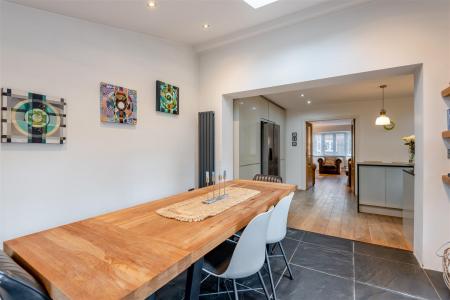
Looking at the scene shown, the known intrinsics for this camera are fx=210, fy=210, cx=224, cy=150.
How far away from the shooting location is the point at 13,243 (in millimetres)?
1061

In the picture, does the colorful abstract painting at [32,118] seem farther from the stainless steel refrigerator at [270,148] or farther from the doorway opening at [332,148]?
the doorway opening at [332,148]

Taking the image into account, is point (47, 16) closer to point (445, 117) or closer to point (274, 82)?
point (274, 82)

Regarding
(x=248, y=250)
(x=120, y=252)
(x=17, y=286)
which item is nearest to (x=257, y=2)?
(x=248, y=250)

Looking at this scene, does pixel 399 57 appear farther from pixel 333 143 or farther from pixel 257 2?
pixel 333 143

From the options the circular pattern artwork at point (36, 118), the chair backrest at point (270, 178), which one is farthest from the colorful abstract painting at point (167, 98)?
the chair backrest at point (270, 178)

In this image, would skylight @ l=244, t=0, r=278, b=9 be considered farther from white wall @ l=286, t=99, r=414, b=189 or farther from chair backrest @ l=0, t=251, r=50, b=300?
white wall @ l=286, t=99, r=414, b=189

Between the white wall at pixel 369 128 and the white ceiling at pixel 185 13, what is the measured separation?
3911 mm

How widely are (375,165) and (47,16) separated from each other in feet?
17.3

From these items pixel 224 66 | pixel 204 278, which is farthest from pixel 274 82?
pixel 204 278

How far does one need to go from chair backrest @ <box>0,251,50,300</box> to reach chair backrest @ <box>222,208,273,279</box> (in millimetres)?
902

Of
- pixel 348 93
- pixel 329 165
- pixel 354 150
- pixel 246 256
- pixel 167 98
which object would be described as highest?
pixel 348 93

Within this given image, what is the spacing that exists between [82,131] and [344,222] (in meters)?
4.04

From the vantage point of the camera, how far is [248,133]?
4250mm

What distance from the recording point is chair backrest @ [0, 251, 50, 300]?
72 centimetres
